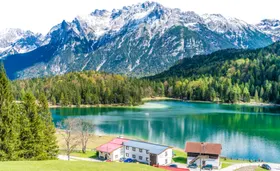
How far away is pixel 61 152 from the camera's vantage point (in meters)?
72.8

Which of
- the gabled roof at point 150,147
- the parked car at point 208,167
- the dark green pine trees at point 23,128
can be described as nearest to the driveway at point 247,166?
the parked car at point 208,167

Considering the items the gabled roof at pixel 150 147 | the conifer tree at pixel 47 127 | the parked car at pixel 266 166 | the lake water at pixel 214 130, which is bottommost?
the parked car at pixel 266 166

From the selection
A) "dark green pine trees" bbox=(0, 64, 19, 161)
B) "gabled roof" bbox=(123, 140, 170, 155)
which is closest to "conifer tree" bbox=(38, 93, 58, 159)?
"dark green pine trees" bbox=(0, 64, 19, 161)

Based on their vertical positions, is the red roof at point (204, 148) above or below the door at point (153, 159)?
above

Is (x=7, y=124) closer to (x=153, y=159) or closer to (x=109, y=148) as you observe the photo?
(x=109, y=148)

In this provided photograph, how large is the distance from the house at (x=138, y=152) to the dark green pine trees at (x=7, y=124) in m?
30.9

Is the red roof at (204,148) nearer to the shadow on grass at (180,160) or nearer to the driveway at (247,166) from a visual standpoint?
the shadow on grass at (180,160)

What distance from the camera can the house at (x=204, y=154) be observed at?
62000mm

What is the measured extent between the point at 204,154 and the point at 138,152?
14175mm

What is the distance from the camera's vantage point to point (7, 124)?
3816cm

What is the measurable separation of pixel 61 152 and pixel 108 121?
52.5m

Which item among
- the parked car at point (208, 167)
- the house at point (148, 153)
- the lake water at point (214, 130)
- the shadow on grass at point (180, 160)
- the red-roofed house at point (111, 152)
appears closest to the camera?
the parked car at point (208, 167)

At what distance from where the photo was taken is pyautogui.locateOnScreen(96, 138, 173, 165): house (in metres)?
64.3

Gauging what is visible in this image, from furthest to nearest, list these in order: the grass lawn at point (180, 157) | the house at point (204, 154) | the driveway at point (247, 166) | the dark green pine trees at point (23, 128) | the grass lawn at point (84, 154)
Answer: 1. the grass lawn at point (84, 154)
2. the grass lawn at point (180, 157)
3. the house at point (204, 154)
4. the driveway at point (247, 166)
5. the dark green pine trees at point (23, 128)
